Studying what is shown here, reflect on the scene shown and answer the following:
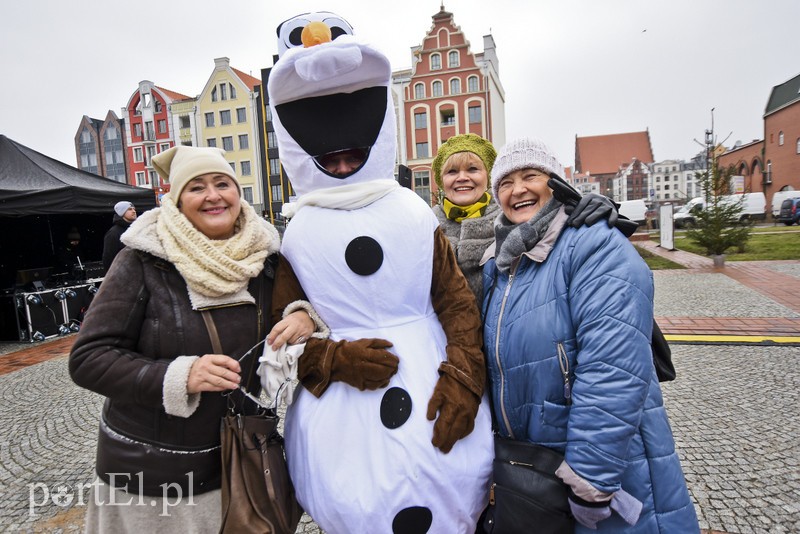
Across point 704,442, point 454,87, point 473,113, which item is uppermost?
point 454,87

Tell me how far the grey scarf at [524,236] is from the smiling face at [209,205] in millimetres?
1043

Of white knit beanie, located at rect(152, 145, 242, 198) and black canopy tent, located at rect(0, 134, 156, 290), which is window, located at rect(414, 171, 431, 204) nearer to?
black canopy tent, located at rect(0, 134, 156, 290)

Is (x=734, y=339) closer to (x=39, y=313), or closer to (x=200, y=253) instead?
(x=200, y=253)

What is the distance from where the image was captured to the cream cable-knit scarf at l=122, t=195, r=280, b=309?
5.33 ft

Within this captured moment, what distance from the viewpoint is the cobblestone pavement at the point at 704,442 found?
8.91 ft

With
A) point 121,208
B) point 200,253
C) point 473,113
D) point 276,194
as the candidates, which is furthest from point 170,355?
point 276,194

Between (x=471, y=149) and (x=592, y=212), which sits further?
(x=471, y=149)

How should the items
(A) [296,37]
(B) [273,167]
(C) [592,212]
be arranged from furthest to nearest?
(B) [273,167] → (A) [296,37] → (C) [592,212]

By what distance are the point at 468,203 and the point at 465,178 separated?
5.1 inches

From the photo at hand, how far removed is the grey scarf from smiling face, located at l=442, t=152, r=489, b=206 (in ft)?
2.28

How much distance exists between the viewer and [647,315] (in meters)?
1.48

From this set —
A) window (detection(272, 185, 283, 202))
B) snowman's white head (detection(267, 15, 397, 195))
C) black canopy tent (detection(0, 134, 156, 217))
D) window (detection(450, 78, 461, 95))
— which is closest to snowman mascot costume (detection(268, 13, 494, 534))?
snowman's white head (detection(267, 15, 397, 195))

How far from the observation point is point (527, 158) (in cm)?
179

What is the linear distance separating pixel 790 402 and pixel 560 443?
3676mm
